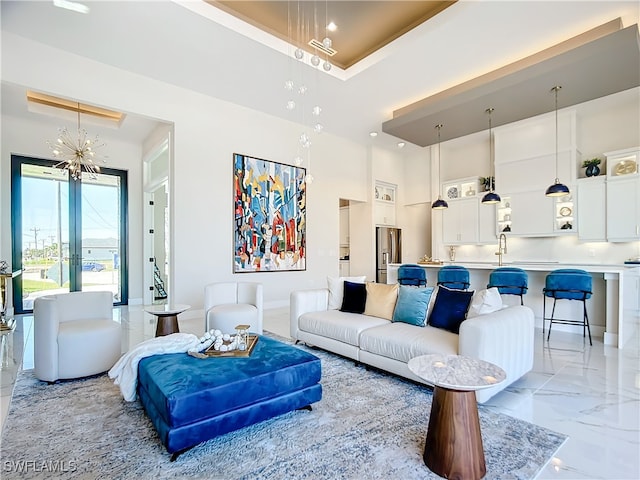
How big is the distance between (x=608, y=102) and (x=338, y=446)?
7086mm

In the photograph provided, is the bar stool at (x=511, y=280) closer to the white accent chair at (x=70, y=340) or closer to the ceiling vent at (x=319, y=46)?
the ceiling vent at (x=319, y=46)

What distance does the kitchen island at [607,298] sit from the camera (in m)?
3.95

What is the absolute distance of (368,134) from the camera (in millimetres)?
7477

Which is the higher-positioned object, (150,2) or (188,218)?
(150,2)

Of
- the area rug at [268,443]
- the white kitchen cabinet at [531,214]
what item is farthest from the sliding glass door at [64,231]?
the white kitchen cabinet at [531,214]

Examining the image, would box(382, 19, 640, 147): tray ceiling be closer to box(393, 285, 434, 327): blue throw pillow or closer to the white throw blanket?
box(393, 285, 434, 327): blue throw pillow

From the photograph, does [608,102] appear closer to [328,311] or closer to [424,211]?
[424,211]

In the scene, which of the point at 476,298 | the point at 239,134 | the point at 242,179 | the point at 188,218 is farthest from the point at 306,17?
the point at 476,298

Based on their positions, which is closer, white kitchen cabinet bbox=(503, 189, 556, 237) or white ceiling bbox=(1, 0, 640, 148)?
white ceiling bbox=(1, 0, 640, 148)

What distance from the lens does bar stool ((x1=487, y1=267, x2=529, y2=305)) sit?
15.1 feet

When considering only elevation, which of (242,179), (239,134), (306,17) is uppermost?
(306,17)

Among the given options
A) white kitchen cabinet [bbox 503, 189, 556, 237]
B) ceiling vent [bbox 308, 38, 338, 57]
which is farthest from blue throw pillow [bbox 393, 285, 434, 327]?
white kitchen cabinet [bbox 503, 189, 556, 237]

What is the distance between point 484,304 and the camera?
282 cm

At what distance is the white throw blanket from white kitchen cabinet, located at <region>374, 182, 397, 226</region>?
648cm
